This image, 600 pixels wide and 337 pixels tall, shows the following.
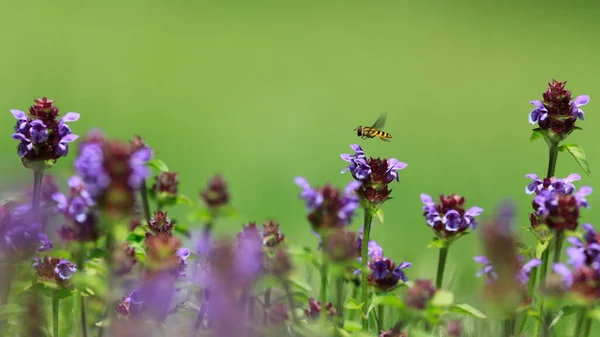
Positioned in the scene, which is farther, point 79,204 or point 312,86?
point 312,86

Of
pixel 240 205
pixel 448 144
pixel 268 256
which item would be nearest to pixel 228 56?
pixel 448 144

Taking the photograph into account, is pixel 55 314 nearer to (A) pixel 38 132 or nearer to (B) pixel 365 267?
(A) pixel 38 132

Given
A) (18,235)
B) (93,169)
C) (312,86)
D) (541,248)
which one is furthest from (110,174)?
(312,86)

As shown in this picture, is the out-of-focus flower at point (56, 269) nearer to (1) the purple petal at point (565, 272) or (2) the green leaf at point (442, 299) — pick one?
(2) the green leaf at point (442, 299)

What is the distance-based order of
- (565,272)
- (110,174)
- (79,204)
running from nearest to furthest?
1. (110,174)
2. (79,204)
3. (565,272)

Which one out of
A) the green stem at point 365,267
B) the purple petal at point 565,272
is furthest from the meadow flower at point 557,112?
the purple petal at point 565,272
